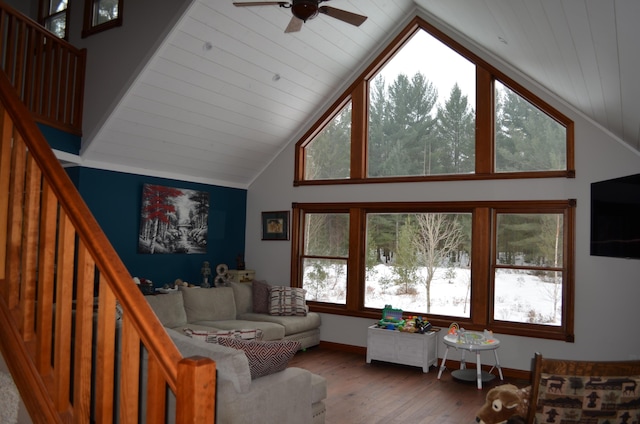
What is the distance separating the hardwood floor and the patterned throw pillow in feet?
6.90

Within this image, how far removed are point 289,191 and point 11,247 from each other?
5.52 m

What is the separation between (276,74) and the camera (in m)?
6.13

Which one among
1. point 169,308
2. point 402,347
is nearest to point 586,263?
point 402,347

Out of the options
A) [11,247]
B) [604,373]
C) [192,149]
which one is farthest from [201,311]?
[604,373]

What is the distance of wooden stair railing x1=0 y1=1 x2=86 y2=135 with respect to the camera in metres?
4.79

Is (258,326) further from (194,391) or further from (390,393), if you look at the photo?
(194,391)

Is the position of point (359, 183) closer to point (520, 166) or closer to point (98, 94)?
point (520, 166)

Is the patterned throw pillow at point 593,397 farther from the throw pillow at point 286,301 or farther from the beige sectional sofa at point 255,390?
the throw pillow at point 286,301

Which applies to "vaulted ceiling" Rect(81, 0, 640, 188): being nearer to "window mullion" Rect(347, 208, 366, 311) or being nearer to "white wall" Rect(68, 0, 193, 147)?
"white wall" Rect(68, 0, 193, 147)

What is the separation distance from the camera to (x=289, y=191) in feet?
24.8

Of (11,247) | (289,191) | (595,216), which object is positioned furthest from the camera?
(289,191)

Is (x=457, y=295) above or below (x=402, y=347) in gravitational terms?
above

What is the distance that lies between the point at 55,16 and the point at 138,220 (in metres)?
3.18

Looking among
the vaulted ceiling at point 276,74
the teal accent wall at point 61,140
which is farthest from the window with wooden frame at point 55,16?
the vaulted ceiling at point 276,74
